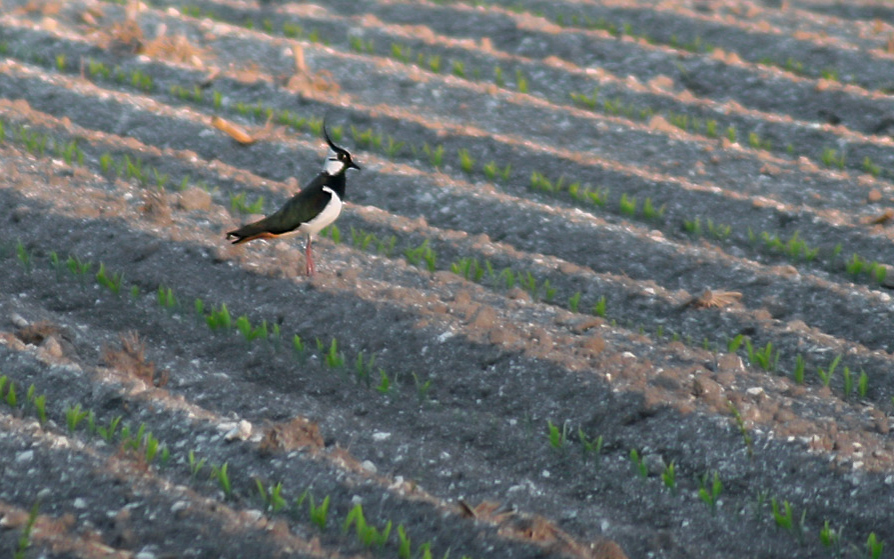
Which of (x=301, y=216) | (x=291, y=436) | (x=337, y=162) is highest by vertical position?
(x=337, y=162)

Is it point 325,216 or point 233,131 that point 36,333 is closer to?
point 325,216

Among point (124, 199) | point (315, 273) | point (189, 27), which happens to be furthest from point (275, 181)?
point (189, 27)

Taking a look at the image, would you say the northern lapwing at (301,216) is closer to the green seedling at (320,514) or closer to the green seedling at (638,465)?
the green seedling at (320,514)

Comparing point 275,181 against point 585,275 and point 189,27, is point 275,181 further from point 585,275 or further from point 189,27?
point 189,27

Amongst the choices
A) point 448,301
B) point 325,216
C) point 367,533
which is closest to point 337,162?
point 325,216

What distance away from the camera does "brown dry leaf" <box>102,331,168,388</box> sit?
4.12 meters

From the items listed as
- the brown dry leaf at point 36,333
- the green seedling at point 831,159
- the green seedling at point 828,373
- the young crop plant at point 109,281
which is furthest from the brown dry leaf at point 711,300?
the brown dry leaf at point 36,333

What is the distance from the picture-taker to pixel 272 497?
3.38m

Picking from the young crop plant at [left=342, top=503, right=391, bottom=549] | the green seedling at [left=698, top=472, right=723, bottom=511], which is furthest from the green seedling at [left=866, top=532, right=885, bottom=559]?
the young crop plant at [left=342, top=503, right=391, bottom=549]

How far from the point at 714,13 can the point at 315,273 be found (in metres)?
6.24

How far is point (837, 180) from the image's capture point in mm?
6430

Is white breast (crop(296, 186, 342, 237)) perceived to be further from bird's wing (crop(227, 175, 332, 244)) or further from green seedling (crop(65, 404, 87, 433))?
green seedling (crop(65, 404, 87, 433))

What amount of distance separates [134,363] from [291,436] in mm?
825

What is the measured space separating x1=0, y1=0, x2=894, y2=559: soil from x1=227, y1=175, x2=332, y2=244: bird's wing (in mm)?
345
